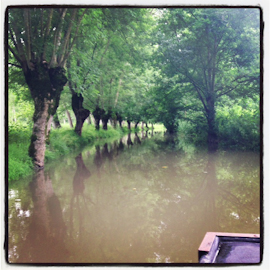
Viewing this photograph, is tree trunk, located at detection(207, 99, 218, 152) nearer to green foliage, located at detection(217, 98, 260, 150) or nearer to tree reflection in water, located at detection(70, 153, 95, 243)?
green foliage, located at detection(217, 98, 260, 150)

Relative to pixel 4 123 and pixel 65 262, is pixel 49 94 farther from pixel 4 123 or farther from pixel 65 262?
pixel 65 262

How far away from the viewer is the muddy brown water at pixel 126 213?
2.19 metres

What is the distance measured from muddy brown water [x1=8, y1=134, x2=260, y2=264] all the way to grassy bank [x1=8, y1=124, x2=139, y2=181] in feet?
1.07

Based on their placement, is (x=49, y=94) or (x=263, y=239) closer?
(x=263, y=239)

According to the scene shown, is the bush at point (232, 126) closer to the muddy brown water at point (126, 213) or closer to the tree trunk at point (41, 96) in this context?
the muddy brown water at point (126, 213)

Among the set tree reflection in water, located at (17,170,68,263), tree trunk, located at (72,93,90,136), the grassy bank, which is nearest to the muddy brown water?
tree reflection in water, located at (17,170,68,263)

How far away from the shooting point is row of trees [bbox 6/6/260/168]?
4520 mm

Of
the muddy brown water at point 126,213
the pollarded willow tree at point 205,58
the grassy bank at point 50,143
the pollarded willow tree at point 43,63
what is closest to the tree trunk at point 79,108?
the grassy bank at point 50,143

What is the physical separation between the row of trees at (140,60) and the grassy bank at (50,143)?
0.40m

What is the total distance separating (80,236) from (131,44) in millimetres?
5347

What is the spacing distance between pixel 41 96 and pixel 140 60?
9.65 ft
